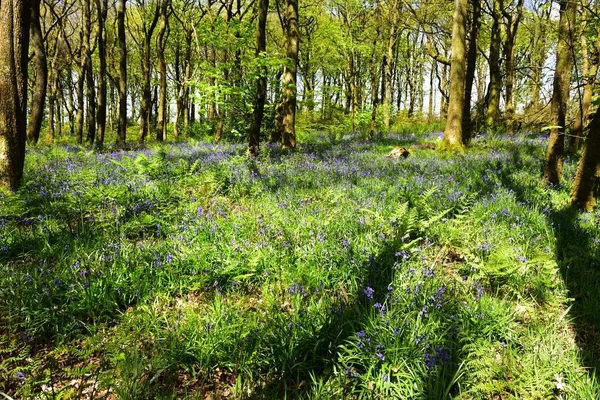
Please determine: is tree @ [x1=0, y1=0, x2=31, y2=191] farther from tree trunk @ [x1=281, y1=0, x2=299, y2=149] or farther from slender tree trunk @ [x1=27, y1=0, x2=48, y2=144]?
tree trunk @ [x1=281, y1=0, x2=299, y2=149]

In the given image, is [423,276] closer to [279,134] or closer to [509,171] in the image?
[509,171]

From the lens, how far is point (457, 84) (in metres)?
11.4

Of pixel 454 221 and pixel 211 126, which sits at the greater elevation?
pixel 211 126

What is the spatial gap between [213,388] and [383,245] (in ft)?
7.74

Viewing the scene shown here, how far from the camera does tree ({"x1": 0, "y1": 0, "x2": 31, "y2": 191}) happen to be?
6.22 metres

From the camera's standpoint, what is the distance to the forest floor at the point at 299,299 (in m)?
2.44

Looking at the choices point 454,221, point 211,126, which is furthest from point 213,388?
point 211,126

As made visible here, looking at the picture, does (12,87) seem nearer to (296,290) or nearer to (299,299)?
(296,290)

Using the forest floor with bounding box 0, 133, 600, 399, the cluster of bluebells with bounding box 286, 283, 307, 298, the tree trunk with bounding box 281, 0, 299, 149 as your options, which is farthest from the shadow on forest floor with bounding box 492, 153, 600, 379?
the tree trunk with bounding box 281, 0, 299, 149

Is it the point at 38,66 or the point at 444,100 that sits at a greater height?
the point at 444,100

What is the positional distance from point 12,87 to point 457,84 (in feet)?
38.9

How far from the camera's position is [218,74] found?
11.1 metres

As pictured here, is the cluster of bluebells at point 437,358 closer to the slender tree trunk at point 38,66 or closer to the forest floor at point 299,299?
the forest floor at point 299,299

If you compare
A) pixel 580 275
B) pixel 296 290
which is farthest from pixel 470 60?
pixel 296 290
